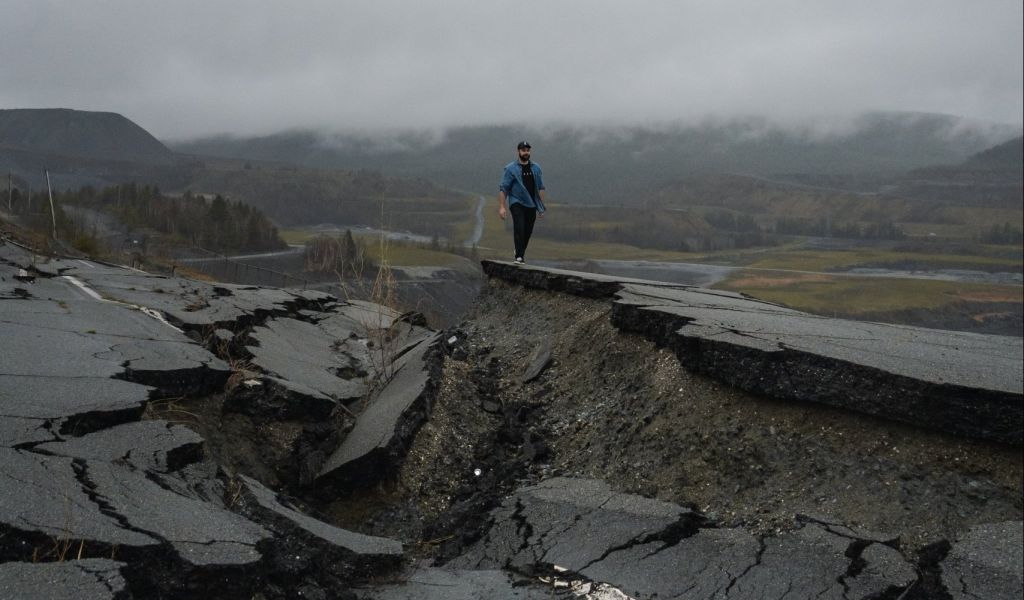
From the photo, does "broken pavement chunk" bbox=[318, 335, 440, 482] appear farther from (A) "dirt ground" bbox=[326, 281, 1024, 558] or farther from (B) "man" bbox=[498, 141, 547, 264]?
(B) "man" bbox=[498, 141, 547, 264]

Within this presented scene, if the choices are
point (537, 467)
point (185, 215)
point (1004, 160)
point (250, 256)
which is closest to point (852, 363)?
point (537, 467)

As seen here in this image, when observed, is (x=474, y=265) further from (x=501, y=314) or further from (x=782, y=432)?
(x=782, y=432)

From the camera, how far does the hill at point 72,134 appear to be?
17.5 m

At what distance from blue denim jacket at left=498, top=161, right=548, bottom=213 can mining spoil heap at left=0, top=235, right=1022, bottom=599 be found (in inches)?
134

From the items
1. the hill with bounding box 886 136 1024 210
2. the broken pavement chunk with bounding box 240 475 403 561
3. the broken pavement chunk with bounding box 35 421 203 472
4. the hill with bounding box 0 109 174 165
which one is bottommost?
the broken pavement chunk with bounding box 240 475 403 561

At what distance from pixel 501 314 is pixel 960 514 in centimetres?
680

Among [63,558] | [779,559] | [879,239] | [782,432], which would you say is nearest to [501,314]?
[782,432]

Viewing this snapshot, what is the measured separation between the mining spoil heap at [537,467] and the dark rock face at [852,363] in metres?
0.02

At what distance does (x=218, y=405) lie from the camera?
5.54 m

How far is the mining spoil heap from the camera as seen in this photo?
3.30 metres

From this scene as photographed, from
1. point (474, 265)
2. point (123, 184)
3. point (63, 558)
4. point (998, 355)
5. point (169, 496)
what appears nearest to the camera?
point (63, 558)

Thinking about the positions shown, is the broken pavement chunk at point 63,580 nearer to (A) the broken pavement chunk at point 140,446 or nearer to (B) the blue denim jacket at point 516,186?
(A) the broken pavement chunk at point 140,446

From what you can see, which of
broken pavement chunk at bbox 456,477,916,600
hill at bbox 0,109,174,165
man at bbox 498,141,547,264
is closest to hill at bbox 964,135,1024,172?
hill at bbox 0,109,174,165

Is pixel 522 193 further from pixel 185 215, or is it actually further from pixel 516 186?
pixel 185 215
